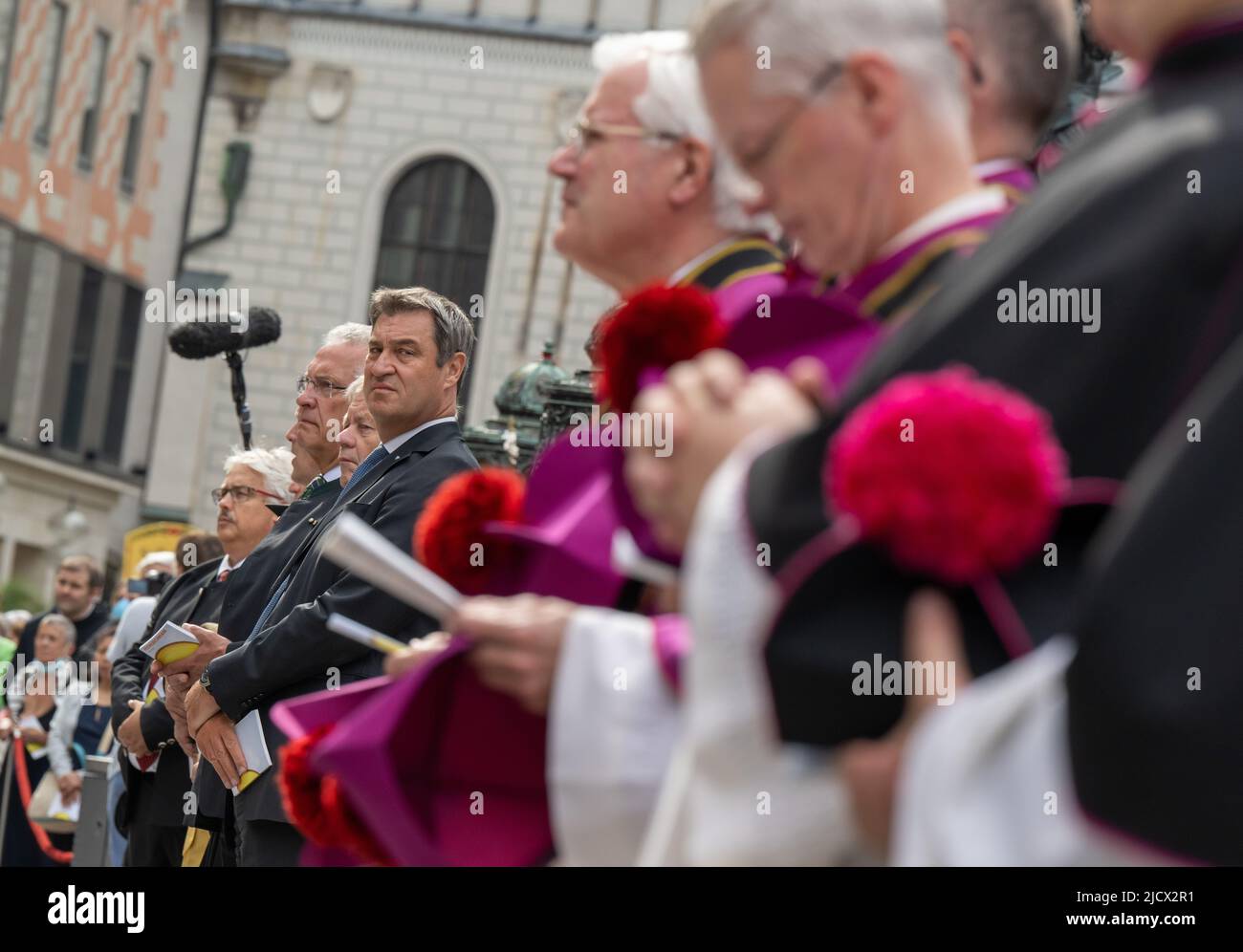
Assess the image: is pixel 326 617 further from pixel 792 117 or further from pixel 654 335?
pixel 792 117

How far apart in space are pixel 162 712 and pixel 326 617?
1.70 m

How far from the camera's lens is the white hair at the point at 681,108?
3.13 m

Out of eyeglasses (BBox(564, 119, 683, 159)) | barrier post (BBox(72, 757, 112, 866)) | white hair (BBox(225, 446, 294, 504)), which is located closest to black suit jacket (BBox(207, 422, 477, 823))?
white hair (BBox(225, 446, 294, 504))

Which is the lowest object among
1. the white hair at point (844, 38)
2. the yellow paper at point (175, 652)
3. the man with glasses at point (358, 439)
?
the yellow paper at point (175, 652)

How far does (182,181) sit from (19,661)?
2082 centimetres

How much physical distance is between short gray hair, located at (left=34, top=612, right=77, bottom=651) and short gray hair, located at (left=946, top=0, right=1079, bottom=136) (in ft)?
36.9

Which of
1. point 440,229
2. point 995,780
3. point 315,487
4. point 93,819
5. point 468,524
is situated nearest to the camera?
point 995,780

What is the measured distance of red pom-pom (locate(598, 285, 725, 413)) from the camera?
106 inches

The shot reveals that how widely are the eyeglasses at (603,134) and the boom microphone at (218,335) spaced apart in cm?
596

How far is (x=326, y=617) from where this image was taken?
555cm

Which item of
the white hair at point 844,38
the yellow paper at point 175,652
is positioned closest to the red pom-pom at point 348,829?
the white hair at point 844,38

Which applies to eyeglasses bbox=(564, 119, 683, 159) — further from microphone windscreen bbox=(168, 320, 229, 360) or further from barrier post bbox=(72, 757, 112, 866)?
barrier post bbox=(72, 757, 112, 866)

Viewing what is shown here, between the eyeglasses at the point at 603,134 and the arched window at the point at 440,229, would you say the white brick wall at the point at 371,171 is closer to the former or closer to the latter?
the arched window at the point at 440,229

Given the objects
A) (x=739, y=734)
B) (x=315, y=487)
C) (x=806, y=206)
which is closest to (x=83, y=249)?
(x=315, y=487)
